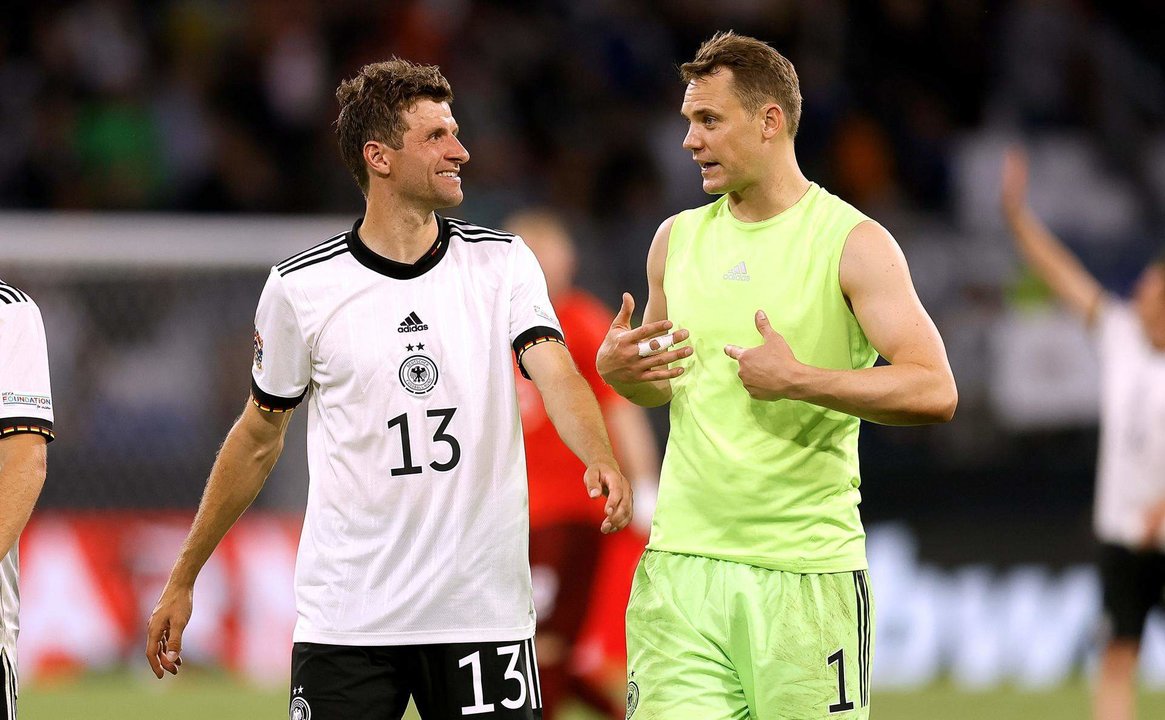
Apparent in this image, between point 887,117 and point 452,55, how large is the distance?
148 inches

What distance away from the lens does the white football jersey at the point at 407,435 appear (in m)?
4.57

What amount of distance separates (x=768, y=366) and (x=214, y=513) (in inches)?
64.3

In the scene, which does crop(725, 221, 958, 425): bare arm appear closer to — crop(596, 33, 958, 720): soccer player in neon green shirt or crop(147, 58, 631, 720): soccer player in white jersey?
crop(596, 33, 958, 720): soccer player in neon green shirt

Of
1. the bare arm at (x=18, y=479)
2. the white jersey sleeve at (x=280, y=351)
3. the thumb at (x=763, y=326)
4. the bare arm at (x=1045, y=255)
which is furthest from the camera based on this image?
the bare arm at (x=1045, y=255)

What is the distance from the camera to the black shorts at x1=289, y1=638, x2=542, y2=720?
15.0 ft

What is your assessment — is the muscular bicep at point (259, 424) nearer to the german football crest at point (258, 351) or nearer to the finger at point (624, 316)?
the german football crest at point (258, 351)

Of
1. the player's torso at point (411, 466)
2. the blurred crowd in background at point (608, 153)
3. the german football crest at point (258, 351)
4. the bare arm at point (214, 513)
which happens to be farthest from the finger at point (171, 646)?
the blurred crowd in background at point (608, 153)

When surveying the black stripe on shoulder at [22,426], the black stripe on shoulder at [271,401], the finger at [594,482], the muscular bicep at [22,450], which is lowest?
the finger at [594,482]

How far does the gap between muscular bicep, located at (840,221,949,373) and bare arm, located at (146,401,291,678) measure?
1617 mm

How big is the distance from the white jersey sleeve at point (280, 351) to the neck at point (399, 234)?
29 cm

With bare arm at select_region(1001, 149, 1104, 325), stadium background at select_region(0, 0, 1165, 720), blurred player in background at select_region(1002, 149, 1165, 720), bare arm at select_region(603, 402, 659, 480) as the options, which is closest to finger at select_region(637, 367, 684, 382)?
bare arm at select_region(603, 402, 659, 480)

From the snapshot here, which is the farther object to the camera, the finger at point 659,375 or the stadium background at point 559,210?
the stadium background at point 559,210

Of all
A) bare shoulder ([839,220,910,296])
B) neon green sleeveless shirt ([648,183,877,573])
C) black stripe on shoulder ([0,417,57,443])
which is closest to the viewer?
black stripe on shoulder ([0,417,57,443])

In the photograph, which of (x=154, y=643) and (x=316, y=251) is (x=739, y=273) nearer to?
(x=316, y=251)
